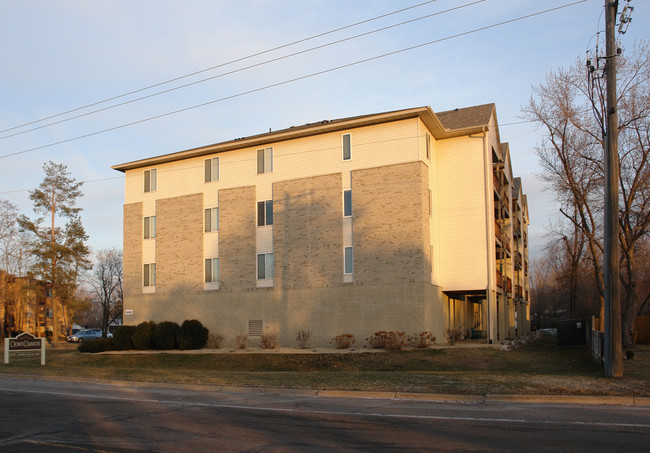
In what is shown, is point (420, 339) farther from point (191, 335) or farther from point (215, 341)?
point (191, 335)

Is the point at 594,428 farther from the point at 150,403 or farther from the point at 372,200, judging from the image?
the point at 372,200

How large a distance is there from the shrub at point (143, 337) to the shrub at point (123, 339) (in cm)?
49

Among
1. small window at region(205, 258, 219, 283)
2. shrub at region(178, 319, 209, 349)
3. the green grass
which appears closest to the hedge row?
shrub at region(178, 319, 209, 349)

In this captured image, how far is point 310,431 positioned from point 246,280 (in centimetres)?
2757

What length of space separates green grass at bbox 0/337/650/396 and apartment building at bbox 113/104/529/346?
12.0 ft

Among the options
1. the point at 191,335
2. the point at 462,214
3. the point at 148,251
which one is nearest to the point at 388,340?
the point at 462,214

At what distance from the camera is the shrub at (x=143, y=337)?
37062mm

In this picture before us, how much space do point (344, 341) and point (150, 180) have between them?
19.2 m

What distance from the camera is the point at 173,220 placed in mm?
40156

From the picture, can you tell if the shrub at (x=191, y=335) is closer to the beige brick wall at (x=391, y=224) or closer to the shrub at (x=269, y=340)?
the shrub at (x=269, y=340)

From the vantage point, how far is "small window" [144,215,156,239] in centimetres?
4131

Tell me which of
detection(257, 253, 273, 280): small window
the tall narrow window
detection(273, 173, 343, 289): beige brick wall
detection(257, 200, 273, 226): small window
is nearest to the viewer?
the tall narrow window

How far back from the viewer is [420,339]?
3052cm

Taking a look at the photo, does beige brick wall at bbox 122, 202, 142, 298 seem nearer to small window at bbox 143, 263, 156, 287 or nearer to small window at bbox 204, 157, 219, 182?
small window at bbox 143, 263, 156, 287
